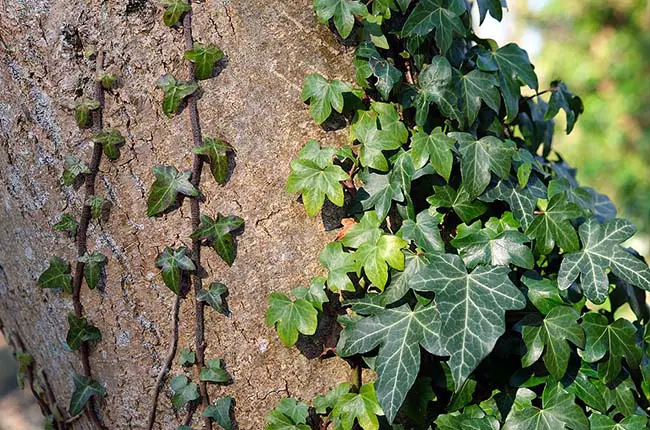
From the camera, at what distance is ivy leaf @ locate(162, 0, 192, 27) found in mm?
1183

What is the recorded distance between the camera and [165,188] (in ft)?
3.85

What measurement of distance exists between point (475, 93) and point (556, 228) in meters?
0.30

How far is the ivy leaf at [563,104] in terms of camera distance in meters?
1.64

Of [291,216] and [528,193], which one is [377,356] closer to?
[291,216]

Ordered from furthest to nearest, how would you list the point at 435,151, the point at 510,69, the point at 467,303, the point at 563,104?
1. the point at 563,104
2. the point at 510,69
3. the point at 435,151
4. the point at 467,303

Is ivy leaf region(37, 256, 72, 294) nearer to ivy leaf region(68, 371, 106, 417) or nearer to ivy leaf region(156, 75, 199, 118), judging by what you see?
ivy leaf region(68, 371, 106, 417)

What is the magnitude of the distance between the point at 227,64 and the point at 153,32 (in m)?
0.14

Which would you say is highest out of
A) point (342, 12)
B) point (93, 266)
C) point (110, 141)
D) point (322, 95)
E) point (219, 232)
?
point (342, 12)

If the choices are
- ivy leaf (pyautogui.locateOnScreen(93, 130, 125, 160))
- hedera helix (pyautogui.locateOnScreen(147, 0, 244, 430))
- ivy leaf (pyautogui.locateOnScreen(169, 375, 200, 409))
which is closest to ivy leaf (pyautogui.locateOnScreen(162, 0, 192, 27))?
hedera helix (pyautogui.locateOnScreen(147, 0, 244, 430))

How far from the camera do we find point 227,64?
1.20 m

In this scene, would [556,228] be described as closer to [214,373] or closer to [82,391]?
[214,373]

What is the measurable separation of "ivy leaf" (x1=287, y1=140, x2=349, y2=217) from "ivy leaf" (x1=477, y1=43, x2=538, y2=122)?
0.39 m

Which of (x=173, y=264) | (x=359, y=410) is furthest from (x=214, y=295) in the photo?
(x=359, y=410)

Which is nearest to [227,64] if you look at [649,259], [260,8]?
[260,8]
